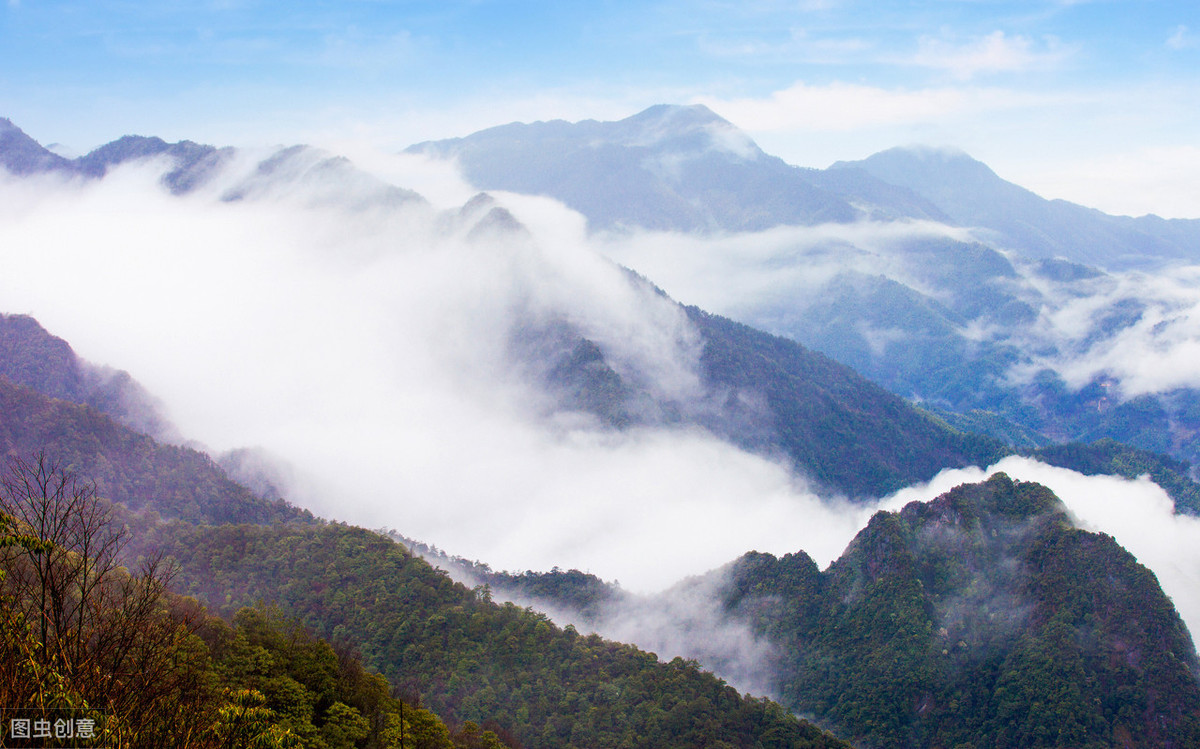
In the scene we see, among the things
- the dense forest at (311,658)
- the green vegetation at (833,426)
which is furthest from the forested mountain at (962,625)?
the green vegetation at (833,426)

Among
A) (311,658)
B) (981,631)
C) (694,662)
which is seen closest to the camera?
(311,658)

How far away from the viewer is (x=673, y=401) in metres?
157

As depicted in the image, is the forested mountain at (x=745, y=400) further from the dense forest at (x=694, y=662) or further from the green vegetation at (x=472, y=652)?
the green vegetation at (x=472, y=652)

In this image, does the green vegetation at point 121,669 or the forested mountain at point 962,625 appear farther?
the forested mountain at point 962,625

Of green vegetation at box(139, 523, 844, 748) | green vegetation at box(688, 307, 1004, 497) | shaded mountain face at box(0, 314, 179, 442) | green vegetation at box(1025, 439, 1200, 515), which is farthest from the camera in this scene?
green vegetation at box(688, 307, 1004, 497)

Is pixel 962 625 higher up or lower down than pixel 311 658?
lower down

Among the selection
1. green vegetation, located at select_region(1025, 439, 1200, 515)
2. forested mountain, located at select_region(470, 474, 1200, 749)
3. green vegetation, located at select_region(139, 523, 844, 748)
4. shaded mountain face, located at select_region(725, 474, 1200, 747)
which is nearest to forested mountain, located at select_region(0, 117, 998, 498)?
green vegetation, located at select_region(1025, 439, 1200, 515)

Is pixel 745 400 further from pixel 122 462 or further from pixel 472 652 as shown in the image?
pixel 472 652

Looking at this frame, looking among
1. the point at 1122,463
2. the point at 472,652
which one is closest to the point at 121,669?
the point at 472,652

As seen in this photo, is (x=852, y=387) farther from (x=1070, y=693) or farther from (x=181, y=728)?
(x=181, y=728)

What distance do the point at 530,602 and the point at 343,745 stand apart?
165 feet

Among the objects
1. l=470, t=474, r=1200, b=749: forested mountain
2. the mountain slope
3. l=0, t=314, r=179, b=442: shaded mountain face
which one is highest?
l=0, t=314, r=179, b=442: shaded mountain face

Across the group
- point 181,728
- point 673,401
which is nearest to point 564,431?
point 673,401

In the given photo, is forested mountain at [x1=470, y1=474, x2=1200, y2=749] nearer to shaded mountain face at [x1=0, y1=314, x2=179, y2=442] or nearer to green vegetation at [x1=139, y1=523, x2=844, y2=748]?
green vegetation at [x1=139, y1=523, x2=844, y2=748]
